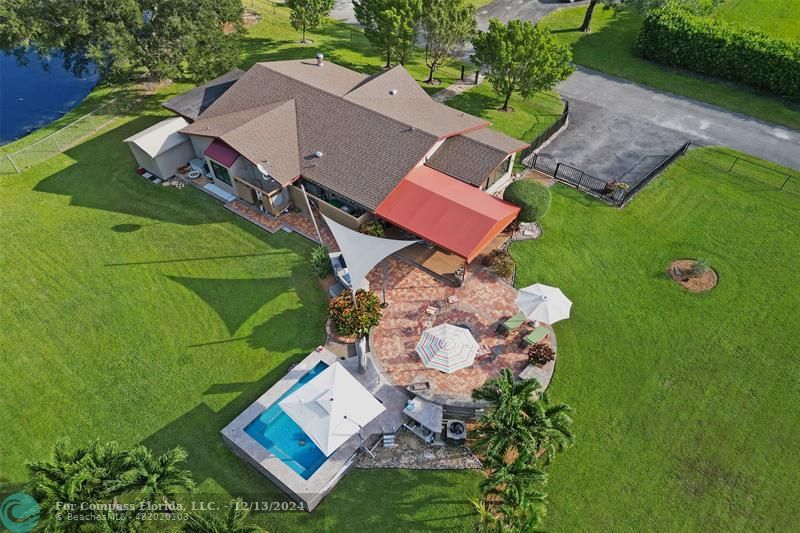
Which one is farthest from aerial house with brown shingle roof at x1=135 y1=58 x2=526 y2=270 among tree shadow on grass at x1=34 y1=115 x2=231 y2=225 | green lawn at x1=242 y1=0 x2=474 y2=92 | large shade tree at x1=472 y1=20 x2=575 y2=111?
green lawn at x1=242 y1=0 x2=474 y2=92

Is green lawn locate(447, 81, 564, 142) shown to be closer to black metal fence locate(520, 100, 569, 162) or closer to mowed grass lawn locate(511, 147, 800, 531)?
black metal fence locate(520, 100, 569, 162)

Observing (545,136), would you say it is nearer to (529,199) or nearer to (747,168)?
(529,199)

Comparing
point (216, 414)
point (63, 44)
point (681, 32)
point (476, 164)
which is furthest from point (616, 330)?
point (63, 44)

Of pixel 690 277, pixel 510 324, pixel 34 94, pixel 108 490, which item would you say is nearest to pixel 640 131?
pixel 690 277

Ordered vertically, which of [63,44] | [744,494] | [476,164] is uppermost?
[63,44]

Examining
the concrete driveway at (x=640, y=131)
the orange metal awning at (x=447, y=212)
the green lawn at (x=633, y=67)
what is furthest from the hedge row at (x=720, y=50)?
the orange metal awning at (x=447, y=212)

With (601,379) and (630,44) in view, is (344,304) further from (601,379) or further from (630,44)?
(630,44)
